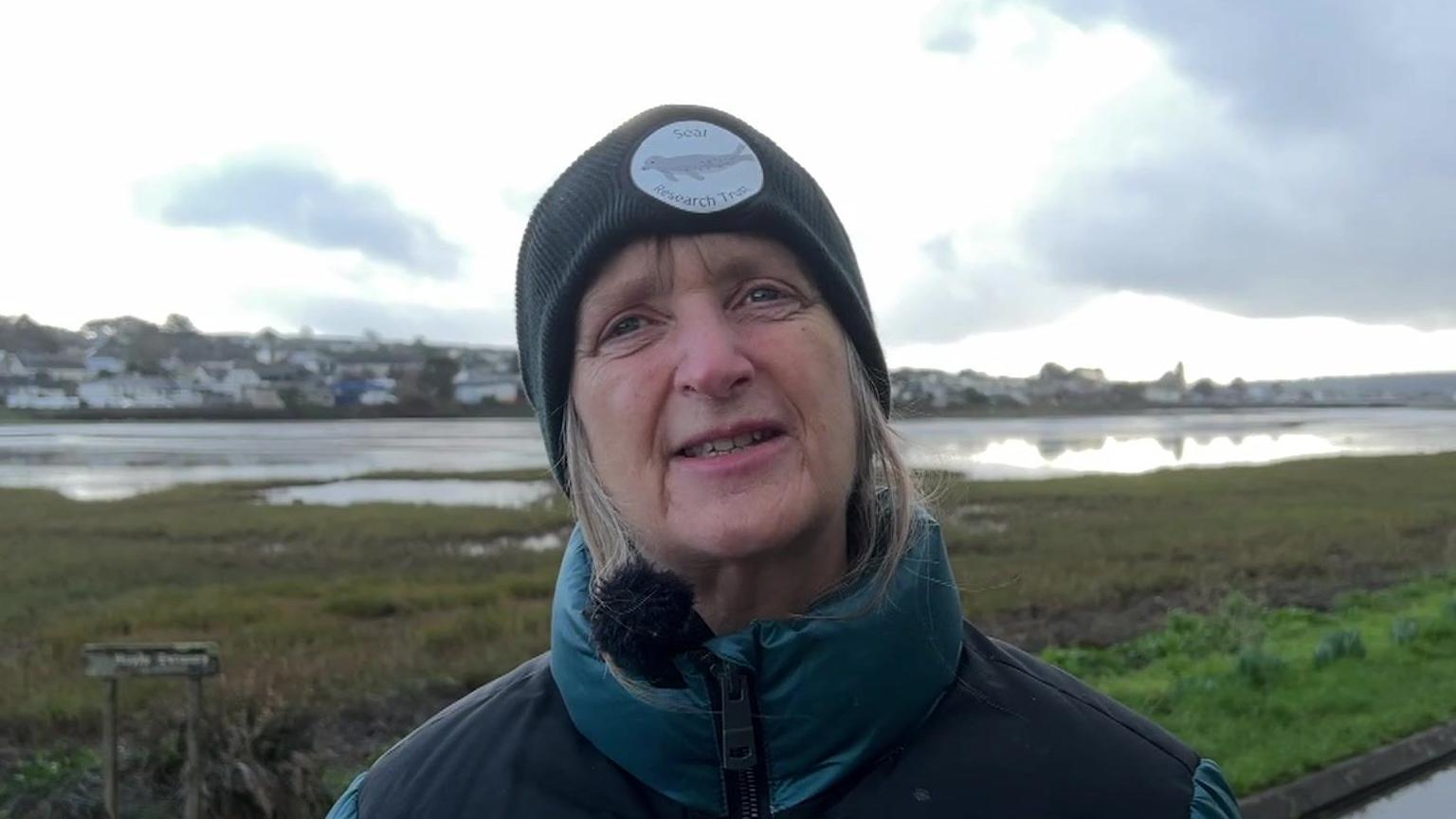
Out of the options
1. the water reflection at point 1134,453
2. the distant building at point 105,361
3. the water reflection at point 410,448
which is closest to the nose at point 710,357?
the water reflection at point 410,448

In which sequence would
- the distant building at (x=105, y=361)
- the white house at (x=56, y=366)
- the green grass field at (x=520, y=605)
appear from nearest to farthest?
the green grass field at (x=520, y=605) < the white house at (x=56, y=366) < the distant building at (x=105, y=361)

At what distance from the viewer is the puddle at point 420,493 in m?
28.9

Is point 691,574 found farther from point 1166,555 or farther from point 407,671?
point 1166,555

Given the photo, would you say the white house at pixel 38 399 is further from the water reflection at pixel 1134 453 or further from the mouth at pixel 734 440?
the mouth at pixel 734 440

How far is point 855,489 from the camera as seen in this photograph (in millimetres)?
1840

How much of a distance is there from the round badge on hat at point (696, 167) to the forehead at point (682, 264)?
6 centimetres

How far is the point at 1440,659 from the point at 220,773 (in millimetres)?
8598

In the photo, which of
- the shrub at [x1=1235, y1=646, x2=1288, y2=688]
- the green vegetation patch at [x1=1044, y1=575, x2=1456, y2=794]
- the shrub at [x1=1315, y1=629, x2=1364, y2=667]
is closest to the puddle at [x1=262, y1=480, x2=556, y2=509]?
the green vegetation patch at [x1=1044, y1=575, x2=1456, y2=794]

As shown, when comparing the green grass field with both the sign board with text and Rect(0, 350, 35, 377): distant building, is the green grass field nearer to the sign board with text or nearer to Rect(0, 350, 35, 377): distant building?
the sign board with text

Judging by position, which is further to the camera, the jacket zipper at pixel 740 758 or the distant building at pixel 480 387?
the distant building at pixel 480 387

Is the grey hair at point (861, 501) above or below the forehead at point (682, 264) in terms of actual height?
below

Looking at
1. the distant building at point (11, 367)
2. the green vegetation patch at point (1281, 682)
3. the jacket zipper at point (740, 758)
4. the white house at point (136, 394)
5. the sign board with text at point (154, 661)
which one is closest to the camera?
the jacket zipper at point (740, 758)

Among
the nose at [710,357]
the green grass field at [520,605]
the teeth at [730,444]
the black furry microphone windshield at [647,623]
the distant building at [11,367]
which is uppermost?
the distant building at [11,367]

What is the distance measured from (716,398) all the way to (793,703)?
0.45m
